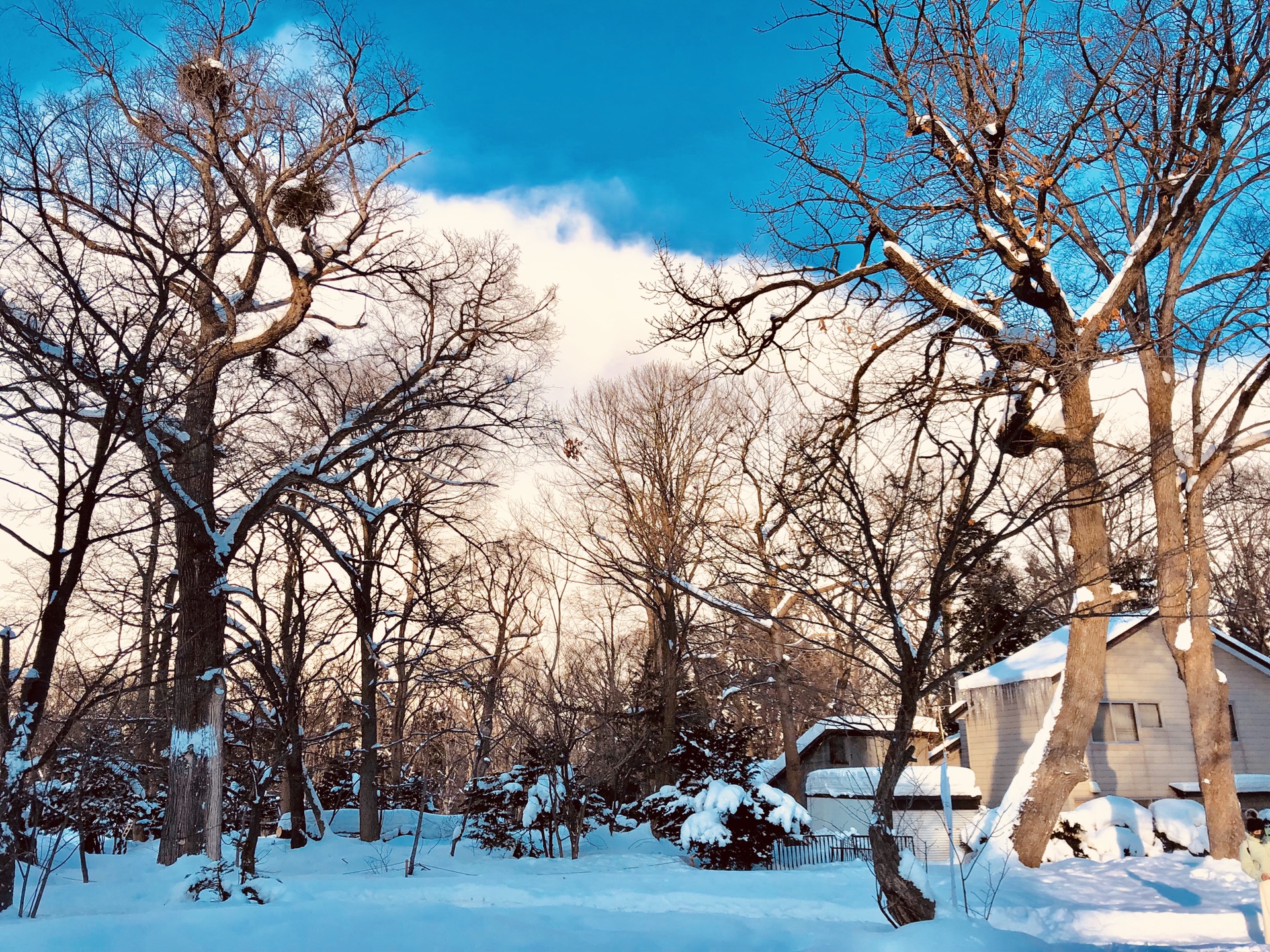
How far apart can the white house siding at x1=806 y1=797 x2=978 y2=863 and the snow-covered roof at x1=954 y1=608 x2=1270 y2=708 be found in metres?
2.95

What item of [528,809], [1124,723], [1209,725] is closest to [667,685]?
[528,809]

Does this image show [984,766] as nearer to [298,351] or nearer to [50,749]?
[298,351]

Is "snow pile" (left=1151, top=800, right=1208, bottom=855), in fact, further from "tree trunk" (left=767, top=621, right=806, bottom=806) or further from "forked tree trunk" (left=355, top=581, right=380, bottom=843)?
"forked tree trunk" (left=355, top=581, right=380, bottom=843)

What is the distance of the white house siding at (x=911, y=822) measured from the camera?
18172 mm

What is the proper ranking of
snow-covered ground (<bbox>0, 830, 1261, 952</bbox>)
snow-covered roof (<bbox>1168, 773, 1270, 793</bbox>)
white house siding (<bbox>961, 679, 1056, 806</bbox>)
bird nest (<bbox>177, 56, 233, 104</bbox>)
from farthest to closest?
1. white house siding (<bbox>961, 679, 1056, 806</bbox>)
2. snow-covered roof (<bbox>1168, 773, 1270, 793</bbox>)
3. bird nest (<bbox>177, 56, 233, 104</bbox>)
4. snow-covered ground (<bbox>0, 830, 1261, 952</bbox>)

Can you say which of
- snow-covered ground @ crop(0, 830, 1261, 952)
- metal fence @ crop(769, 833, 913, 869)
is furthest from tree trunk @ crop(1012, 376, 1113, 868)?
metal fence @ crop(769, 833, 913, 869)

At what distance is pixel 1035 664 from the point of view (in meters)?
19.9

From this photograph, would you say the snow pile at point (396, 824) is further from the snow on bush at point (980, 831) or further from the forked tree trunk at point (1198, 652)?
the forked tree trunk at point (1198, 652)

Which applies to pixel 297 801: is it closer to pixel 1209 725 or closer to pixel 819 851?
pixel 819 851

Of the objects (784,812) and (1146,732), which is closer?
(784,812)

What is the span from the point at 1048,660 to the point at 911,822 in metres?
4.73

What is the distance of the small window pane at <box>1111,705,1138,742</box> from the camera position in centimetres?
1931

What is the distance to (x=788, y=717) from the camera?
2064cm

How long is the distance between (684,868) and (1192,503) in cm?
917
